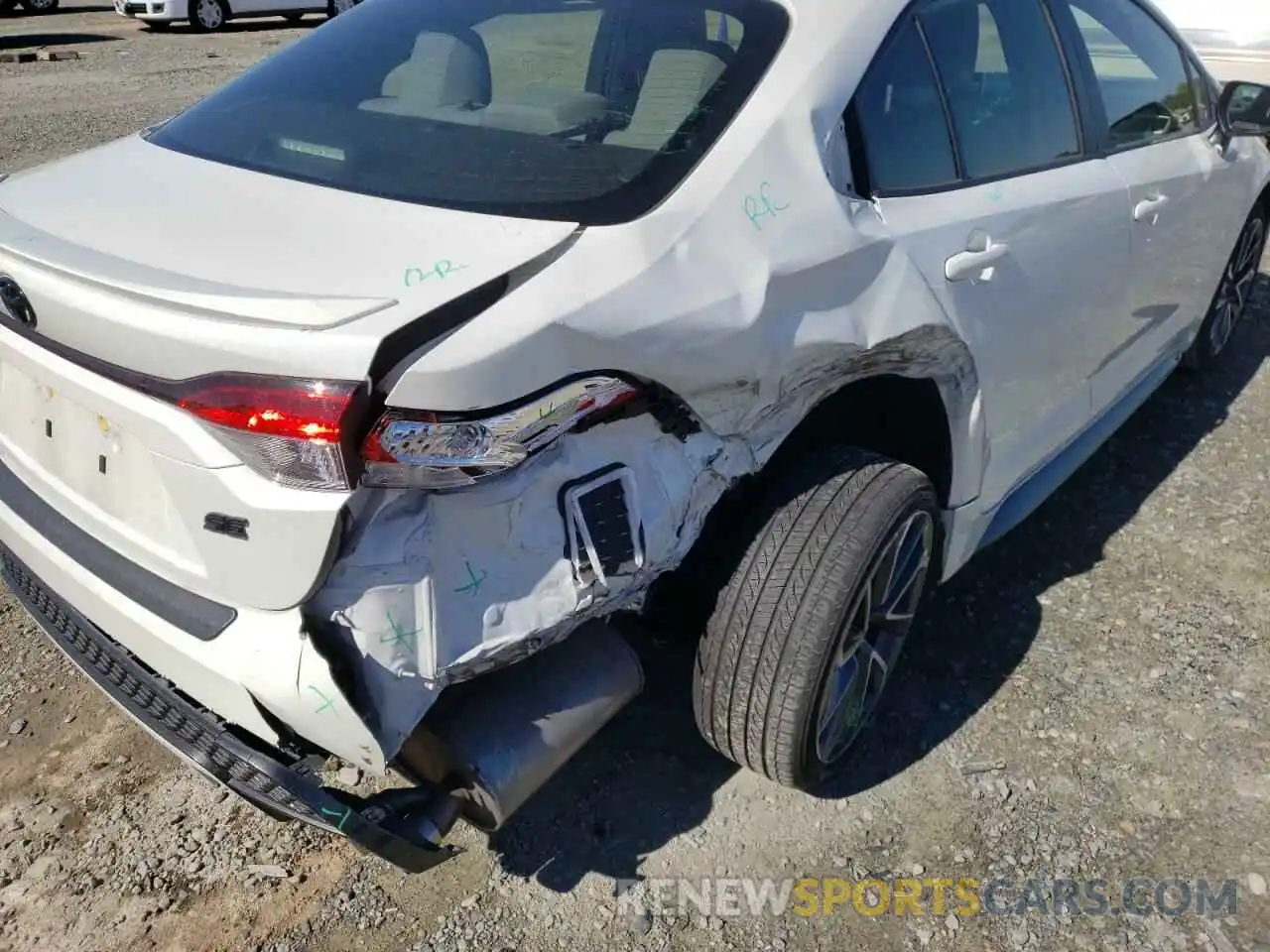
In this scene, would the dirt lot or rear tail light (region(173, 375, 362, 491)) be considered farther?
the dirt lot

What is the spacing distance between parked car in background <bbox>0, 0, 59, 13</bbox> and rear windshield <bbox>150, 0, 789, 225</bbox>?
21.0 meters

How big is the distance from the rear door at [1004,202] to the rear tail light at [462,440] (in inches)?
36.0

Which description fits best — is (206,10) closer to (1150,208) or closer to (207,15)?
(207,15)

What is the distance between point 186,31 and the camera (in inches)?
683

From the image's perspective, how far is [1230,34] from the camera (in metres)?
7.03

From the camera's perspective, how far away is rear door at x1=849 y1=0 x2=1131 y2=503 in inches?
89.0

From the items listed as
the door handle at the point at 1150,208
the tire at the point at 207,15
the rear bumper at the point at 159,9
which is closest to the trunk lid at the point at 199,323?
the door handle at the point at 1150,208

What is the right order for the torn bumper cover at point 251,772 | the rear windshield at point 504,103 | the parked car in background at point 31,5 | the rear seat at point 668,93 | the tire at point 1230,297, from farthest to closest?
1. the parked car in background at point 31,5
2. the tire at point 1230,297
3. the rear seat at point 668,93
4. the rear windshield at point 504,103
5. the torn bumper cover at point 251,772

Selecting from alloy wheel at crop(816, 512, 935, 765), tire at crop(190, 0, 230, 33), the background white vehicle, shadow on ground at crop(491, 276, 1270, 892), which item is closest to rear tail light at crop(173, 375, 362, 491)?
shadow on ground at crop(491, 276, 1270, 892)

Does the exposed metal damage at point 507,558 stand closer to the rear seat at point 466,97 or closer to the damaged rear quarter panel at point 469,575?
the damaged rear quarter panel at point 469,575

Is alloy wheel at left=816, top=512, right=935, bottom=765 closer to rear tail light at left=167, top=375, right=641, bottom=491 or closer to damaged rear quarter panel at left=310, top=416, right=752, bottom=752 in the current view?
damaged rear quarter panel at left=310, top=416, right=752, bottom=752

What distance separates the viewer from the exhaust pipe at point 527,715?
5.94 ft

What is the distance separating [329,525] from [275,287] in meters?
0.37

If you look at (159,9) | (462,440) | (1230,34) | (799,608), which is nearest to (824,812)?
(799,608)
